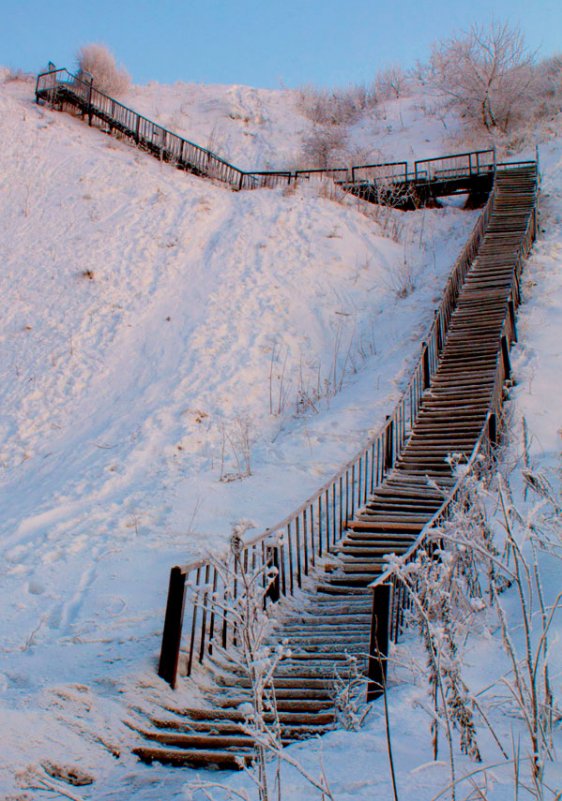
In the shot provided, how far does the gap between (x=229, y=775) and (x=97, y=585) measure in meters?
4.06

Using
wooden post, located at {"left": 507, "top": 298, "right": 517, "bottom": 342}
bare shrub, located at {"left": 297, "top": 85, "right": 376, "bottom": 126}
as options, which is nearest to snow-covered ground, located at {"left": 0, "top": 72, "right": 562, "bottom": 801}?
wooden post, located at {"left": 507, "top": 298, "right": 517, "bottom": 342}

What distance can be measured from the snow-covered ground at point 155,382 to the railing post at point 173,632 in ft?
0.45

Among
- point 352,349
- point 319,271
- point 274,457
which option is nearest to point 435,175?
point 319,271

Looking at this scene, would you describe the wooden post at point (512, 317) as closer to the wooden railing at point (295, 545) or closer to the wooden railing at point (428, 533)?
the wooden railing at point (428, 533)

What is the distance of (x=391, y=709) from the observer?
12.4ft

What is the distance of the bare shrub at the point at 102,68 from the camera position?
111ft

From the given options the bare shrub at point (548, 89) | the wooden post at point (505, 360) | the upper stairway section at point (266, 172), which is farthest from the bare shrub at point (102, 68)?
the wooden post at point (505, 360)

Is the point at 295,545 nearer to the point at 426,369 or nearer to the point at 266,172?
the point at 426,369

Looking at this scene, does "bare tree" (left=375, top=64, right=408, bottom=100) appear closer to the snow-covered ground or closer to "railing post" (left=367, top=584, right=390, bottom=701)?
the snow-covered ground

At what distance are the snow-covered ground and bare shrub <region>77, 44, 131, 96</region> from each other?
9.36m

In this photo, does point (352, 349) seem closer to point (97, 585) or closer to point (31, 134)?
point (97, 585)

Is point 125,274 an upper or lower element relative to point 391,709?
upper

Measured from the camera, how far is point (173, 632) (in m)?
4.88

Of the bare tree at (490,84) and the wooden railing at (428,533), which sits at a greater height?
the bare tree at (490,84)
